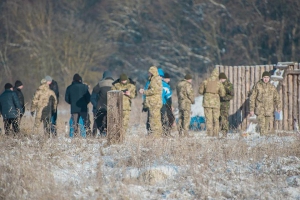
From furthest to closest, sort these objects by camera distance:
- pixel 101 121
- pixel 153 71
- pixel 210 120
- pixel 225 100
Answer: pixel 225 100 < pixel 210 120 < pixel 101 121 < pixel 153 71

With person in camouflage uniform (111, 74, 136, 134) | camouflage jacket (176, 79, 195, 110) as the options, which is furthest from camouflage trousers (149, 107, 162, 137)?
camouflage jacket (176, 79, 195, 110)

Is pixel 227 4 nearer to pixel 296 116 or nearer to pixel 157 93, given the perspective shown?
pixel 296 116

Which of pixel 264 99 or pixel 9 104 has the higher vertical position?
pixel 264 99

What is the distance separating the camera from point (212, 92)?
16.0 metres

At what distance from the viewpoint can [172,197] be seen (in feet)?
31.6

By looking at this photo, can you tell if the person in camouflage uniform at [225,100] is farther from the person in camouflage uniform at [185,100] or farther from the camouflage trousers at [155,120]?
the camouflage trousers at [155,120]

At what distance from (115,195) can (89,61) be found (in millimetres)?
30902

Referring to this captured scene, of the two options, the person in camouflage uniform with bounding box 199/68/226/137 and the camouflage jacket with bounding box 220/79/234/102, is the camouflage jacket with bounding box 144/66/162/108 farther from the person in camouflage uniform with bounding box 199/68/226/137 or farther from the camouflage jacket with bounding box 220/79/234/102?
the camouflage jacket with bounding box 220/79/234/102

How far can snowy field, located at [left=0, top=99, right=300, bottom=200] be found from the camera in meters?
9.70

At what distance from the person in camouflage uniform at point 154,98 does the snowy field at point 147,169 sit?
187cm

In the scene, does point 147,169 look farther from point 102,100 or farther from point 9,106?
point 9,106

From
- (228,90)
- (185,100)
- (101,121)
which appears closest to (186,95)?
(185,100)

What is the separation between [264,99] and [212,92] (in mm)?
1172

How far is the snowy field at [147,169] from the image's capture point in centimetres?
970
